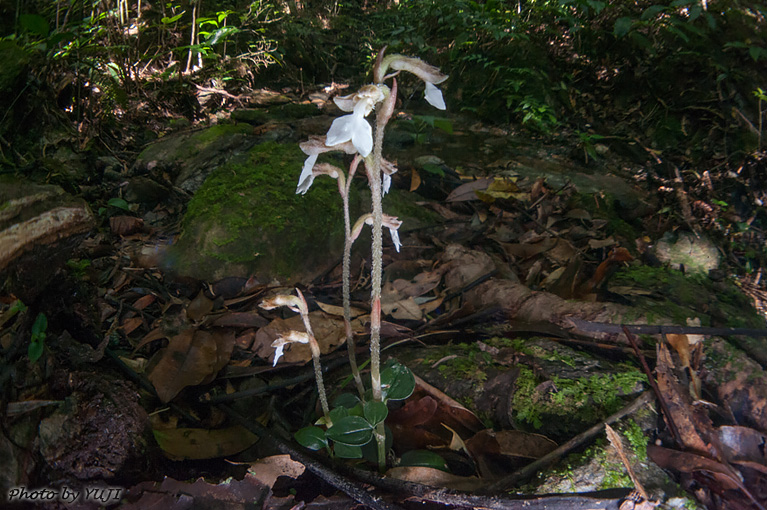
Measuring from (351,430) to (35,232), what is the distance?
4.38ft

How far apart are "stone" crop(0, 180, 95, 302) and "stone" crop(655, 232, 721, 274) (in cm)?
336

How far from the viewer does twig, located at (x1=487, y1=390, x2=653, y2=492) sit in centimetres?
128

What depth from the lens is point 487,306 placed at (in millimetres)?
2176

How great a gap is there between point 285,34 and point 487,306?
7.41m

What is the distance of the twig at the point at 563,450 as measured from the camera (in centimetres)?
128

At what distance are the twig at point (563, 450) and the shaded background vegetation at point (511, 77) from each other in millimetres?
3031

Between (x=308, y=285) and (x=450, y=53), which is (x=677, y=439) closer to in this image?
(x=308, y=285)

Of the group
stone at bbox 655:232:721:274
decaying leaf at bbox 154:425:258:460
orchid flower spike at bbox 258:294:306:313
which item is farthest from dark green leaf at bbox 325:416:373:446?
stone at bbox 655:232:721:274

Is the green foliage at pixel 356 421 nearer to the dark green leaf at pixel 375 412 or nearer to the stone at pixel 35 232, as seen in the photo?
the dark green leaf at pixel 375 412

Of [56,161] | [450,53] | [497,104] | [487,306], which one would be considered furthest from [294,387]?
[450,53]

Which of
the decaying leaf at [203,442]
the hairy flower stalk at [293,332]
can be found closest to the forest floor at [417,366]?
the decaying leaf at [203,442]

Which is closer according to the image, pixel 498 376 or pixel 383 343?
pixel 498 376

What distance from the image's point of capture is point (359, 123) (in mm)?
1079

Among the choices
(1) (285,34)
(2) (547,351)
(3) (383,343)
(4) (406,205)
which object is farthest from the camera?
(1) (285,34)
